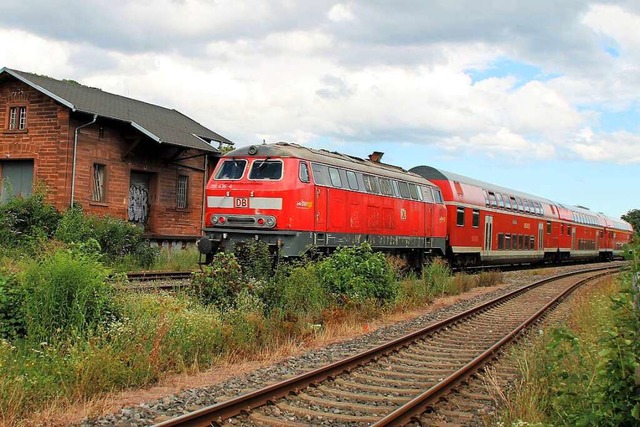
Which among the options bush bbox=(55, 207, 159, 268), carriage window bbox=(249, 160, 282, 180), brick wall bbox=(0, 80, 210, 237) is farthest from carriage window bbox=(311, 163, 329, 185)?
brick wall bbox=(0, 80, 210, 237)

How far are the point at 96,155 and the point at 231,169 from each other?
9586 millimetres

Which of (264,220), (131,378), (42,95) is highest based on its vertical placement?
(42,95)

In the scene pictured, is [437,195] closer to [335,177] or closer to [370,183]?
[370,183]

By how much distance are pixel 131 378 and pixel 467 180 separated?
20.5 metres

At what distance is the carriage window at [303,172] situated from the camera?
48.4 feet

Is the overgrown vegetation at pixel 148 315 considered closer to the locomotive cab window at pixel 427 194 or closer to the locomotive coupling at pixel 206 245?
the locomotive coupling at pixel 206 245

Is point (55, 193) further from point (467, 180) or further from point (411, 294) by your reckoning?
point (467, 180)

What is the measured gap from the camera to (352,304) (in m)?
13.1

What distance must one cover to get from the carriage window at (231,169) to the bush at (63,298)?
682cm

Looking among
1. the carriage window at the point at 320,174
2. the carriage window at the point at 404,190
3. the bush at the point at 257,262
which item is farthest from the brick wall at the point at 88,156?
the bush at the point at 257,262

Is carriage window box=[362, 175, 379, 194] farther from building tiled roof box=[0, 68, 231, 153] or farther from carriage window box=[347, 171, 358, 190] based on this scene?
building tiled roof box=[0, 68, 231, 153]

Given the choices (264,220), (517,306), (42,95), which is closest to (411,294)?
(517,306)

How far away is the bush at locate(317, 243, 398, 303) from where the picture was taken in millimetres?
13484

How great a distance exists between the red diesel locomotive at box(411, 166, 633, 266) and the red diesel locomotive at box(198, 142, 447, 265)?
21.8 ft
